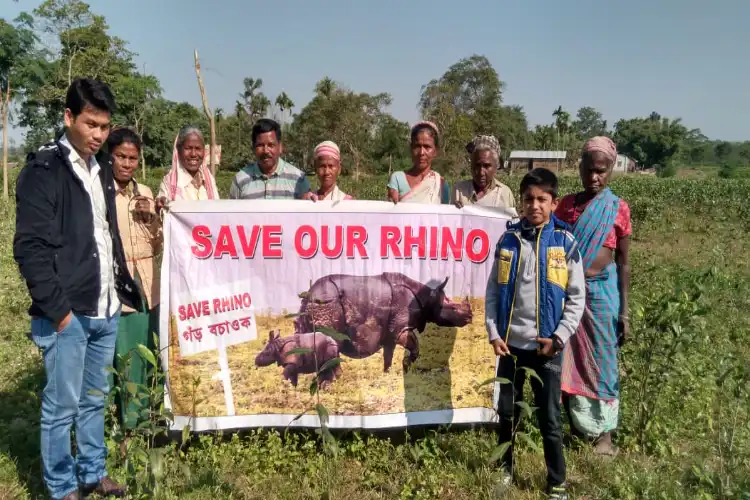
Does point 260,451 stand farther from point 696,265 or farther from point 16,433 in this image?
point 696,265

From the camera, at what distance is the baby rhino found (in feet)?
10.7

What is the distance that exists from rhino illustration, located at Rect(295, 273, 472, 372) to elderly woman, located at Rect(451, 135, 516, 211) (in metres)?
0.68

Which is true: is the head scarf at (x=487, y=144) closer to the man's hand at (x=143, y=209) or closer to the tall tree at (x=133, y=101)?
the man's hand at (x=143, y=209)

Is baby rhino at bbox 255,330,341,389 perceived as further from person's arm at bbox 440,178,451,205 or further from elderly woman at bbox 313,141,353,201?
person's arm at bbox 440,178,451,205

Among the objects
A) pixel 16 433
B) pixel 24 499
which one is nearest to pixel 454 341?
pixel 24 499

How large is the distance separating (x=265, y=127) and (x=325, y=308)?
1.41m

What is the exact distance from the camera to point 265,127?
Result: 11.8 feet

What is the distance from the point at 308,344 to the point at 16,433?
2.14 m

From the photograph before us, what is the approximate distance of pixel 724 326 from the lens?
5.82 metres

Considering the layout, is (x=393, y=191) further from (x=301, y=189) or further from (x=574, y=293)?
(x=574, y=293)

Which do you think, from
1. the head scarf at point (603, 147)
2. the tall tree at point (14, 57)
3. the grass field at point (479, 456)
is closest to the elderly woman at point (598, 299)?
the head scarf at point (603, 147)

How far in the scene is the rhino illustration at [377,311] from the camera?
3244mm

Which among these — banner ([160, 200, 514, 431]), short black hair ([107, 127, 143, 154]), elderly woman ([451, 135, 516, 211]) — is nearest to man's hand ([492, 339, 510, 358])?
banner ([160, 200, 514, 431])

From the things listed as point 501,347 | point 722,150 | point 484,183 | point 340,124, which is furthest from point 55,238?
point 722,150
